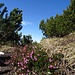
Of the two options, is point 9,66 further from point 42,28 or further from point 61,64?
point 42,28

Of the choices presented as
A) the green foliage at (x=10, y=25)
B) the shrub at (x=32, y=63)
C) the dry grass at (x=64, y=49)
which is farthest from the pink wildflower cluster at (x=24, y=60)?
the green foliage at (x=10, y=25)

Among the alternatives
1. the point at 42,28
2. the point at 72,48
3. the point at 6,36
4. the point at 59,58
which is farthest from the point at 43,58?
the point at 42,28

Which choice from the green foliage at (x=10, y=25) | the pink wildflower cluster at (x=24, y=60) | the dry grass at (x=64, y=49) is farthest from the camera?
the green foliage at (x=10, y=25)

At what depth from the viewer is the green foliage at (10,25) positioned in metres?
28.3

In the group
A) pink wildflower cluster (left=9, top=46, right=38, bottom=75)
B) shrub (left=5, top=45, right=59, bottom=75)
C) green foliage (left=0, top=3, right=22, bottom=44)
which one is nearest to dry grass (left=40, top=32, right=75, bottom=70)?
shrub (left=5, top=45, right=59, bottom=75)

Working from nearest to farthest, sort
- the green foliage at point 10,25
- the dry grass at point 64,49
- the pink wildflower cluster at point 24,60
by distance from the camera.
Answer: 1. the dry grass at point 64,49
2. the pink wildflower cluster at point 24,60
3. the green foliage at point 10,25

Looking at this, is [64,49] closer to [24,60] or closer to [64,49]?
[64,49]

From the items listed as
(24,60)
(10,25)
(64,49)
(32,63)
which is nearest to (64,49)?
(64,49)

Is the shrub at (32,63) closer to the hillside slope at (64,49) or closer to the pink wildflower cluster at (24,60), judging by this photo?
the pink wildflower cluster at (24,60)

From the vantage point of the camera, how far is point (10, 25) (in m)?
29.8

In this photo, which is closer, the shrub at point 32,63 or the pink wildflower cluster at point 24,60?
the shrub at point 32,63

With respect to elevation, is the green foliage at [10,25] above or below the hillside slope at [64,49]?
above

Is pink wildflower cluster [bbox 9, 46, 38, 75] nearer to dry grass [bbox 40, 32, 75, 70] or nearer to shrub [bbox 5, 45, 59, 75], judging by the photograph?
shrub [bbox 5, 45, 59, 75]

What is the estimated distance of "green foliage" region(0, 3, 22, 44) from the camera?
1115 inches
